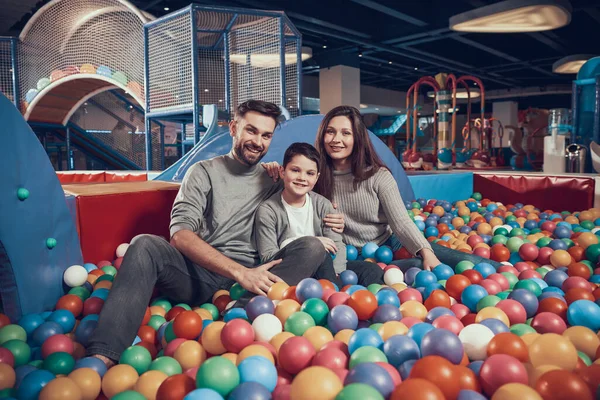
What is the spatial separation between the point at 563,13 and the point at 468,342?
17.4 feet

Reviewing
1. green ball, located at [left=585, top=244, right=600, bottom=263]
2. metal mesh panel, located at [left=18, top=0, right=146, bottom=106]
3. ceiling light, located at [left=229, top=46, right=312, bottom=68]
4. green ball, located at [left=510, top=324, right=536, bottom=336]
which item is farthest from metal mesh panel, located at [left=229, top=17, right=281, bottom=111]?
green ball, located at [left=510, top=324, right=536, bottom=336]

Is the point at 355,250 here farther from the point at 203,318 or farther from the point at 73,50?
the point at 73,50

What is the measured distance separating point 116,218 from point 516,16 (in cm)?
499

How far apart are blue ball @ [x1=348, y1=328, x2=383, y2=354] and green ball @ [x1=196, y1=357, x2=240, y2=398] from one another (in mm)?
268

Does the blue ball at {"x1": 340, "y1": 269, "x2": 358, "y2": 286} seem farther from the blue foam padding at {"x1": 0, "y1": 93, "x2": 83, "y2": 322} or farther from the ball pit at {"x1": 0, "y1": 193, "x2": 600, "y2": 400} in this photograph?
the blue foam padding at {"x1": 0, "y1": 93, "x2": 83, "y2": 322}

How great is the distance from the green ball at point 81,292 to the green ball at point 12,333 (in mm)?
253

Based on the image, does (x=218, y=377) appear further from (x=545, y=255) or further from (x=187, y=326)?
(x=545, y=255)

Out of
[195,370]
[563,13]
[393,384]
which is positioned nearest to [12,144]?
[195,370]

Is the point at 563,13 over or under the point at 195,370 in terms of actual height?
over

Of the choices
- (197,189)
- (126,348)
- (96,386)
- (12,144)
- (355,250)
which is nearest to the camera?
(96,386)

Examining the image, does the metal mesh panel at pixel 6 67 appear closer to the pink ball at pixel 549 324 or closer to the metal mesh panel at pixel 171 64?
the metal mesh panel at pixel 171 64

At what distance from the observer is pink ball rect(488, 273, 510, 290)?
1.48 metres

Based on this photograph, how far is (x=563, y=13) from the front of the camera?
16.3 feet

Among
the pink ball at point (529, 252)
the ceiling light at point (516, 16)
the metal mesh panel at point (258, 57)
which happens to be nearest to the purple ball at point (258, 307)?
the pink ball at point (529, 252)
